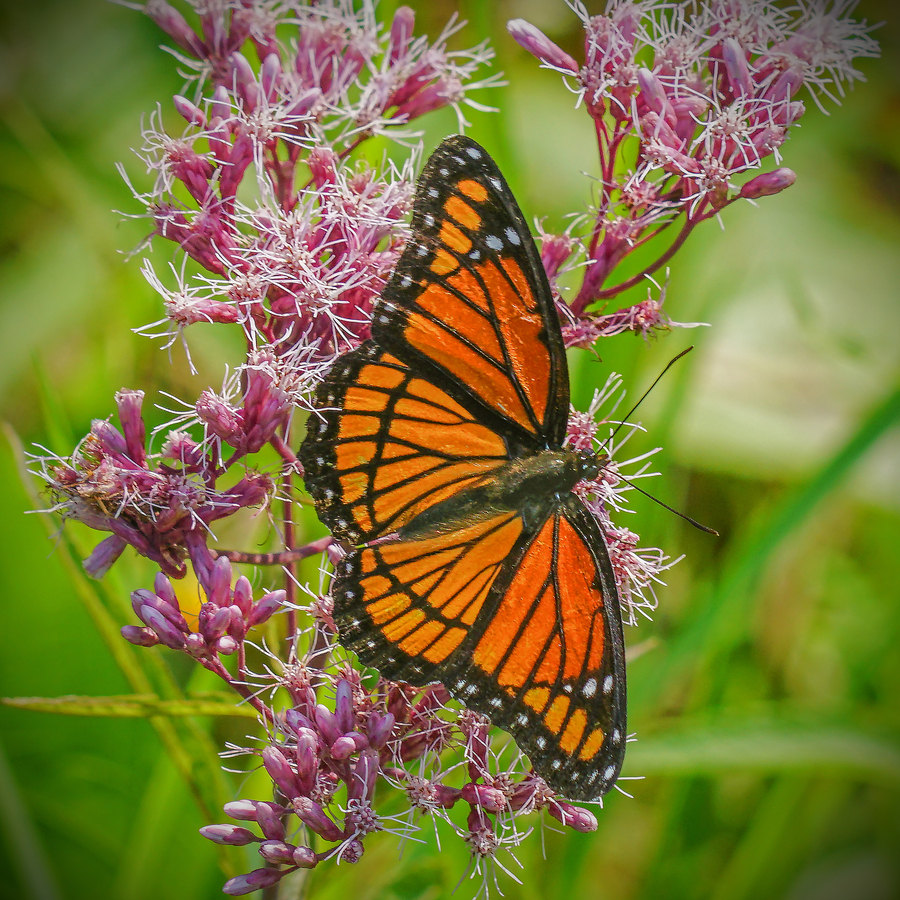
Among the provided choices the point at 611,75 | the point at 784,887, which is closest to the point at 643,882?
the point at 784,887

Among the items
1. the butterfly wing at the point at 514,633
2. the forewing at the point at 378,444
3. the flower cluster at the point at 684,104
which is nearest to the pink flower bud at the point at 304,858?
the butterfly wing at the point at 514,633

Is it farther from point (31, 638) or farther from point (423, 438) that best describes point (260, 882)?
point (31, 638)

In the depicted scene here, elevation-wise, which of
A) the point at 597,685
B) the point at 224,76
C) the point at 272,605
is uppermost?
the point at 224,76

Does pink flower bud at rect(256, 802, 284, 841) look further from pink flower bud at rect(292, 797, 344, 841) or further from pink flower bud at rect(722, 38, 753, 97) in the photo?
pink flower bud at rect(722, 38, 753, 97)

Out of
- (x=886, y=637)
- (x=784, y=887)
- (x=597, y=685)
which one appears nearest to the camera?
(x=597, y=685)

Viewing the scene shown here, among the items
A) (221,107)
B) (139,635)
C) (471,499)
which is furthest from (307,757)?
(221,107)

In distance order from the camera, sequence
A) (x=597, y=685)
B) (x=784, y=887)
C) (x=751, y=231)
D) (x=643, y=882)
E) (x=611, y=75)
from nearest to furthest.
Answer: (x=597, y=685), (x=611, y=75), (x=643, y=882), (x=784, y=887), (x=751, y=231)

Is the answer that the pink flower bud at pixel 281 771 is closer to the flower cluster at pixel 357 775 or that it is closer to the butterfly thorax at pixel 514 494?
the flower cluster at pixel 357 775

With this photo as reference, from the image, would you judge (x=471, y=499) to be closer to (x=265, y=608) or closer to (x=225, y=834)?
(x=265, y=608)
